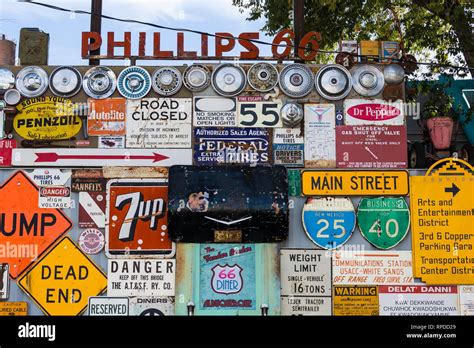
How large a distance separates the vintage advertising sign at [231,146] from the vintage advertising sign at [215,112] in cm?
10

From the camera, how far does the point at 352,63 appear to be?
9008 mm

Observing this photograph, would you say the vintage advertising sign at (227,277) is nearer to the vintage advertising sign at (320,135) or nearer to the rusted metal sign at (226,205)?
the rusted metal sign at (226,205)

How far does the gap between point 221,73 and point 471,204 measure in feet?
13.9

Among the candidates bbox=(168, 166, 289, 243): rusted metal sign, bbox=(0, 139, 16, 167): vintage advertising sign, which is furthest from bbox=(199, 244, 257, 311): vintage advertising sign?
bbox=(0, 139, 16, 167): vintage advertising sign

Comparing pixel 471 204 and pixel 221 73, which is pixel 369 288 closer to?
pixel 471 204

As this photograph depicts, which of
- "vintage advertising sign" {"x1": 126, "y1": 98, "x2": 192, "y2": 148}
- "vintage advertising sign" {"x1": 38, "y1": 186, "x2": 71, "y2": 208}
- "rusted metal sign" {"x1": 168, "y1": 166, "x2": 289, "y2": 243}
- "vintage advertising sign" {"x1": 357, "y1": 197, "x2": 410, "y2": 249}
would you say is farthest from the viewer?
"vintage advertising sign" {"x1": 126, "y1": 98, "x2": 192, "y2": 148}

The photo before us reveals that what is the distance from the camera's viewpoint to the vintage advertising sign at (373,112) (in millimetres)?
8797

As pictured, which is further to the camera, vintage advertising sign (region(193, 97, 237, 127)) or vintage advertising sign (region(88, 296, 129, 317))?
vintage advertising sign (region(193, 97, 237, 127))

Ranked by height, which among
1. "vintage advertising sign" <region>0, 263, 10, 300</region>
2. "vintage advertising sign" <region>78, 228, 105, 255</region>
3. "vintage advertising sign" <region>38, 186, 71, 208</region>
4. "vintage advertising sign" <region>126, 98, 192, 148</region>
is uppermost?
"vintage advertising sign" <region>126, 98, 192, 148</region>

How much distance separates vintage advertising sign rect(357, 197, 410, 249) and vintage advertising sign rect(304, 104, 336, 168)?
2.73ft

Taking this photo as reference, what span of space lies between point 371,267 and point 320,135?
83.0 inches

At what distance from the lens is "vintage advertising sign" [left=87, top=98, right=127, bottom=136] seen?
8.77 meters

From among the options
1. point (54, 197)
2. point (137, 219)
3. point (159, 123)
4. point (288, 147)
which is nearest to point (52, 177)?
point (54, 197)

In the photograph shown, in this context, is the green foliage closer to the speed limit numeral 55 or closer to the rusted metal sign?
the speed limit numeral 55
